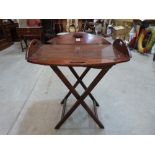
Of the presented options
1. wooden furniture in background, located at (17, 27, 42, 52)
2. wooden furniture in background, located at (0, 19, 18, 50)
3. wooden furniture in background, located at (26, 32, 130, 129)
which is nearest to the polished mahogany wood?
wooden furniture in background, located at (26, 32, 130, 129)

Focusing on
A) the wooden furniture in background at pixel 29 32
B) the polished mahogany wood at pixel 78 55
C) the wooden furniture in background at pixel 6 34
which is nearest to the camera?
the polished mahogany wood at pixel 78 55

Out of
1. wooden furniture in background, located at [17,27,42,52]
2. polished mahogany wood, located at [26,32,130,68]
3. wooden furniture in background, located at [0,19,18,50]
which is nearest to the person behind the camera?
polished mahogany wood, located at [26,32,130,68]

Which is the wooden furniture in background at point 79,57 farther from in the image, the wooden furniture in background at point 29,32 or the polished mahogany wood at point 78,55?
the wooden furniture in background at point 29,32

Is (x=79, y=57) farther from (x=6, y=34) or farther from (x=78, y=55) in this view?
(x=6, y=34)

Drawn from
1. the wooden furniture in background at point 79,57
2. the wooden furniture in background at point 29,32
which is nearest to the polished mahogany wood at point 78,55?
the wooden furniture in background at point 79,57

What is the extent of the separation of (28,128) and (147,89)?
1.68 metres

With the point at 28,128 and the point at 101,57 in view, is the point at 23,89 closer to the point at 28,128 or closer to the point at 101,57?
the point at 28,128

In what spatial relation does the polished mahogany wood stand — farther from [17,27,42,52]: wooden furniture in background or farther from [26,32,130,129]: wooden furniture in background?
[17,27,42,52]: wooden furniture in background

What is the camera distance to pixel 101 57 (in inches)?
51.8

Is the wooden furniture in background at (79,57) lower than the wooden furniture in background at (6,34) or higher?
higher

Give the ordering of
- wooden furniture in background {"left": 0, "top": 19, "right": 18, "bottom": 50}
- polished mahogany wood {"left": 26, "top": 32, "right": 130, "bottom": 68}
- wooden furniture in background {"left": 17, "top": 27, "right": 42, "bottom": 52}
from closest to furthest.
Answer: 1. polished mahogany wood {"left": 26, "top": 32, "right": 130, "bottom": 68}
2. wooden furniture in background {"left": 17, "top": 27, "right": 42, "bottom": 52}
3. wooden furniture in background {"left": 0, "top": 19, "right": 18, "bottom": 50}

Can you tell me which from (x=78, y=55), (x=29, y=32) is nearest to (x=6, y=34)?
(x=29, y=32)

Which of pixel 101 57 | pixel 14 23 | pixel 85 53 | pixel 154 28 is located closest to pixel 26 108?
pixel 85 53

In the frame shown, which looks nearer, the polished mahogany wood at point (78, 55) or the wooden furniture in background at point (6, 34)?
the polished mahogany wood at point (78, 55)
